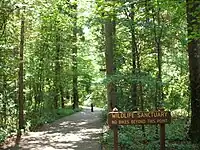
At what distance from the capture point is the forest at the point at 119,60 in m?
10.8

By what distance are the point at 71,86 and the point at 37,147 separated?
20952 mm

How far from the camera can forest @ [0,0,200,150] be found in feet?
35.4

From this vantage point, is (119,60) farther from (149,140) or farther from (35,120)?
(149,140)

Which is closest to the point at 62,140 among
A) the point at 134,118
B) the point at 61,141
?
the point at 61,141

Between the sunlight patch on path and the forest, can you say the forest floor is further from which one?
the forest

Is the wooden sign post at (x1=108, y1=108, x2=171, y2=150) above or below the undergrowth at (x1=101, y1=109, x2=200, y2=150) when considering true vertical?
above

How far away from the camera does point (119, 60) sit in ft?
62.9

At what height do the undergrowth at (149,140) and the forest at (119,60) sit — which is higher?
the forest at (119,60)

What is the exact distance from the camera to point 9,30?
16.6 m

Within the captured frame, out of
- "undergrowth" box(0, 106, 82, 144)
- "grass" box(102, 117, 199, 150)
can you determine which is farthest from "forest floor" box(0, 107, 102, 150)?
"grass" box(102, 117, 199, 150)

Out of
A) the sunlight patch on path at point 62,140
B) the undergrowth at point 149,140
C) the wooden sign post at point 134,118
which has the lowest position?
the sunlight patch on path at point 62,140

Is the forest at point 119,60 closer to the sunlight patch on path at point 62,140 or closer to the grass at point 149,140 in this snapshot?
the grass at point 149,140

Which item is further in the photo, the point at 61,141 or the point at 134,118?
the point at 61,141

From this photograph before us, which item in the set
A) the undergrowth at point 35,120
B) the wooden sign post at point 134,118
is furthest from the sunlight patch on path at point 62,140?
the wooden sign post at point 134,118
